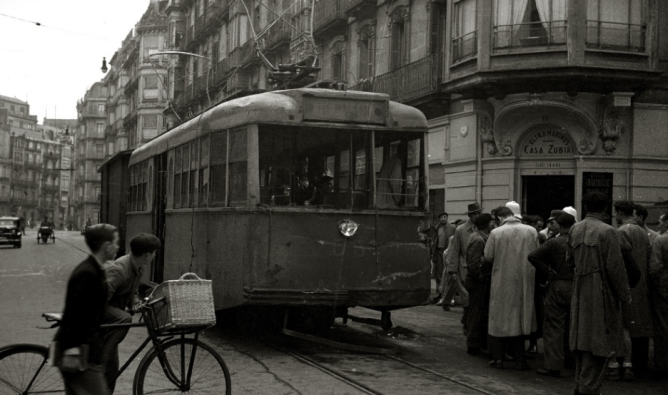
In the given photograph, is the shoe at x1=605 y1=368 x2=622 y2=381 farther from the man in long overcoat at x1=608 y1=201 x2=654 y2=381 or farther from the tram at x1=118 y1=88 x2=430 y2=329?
the tram at x1=118 y1=88 x2=430 y2=329

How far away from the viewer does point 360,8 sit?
87.8 feet

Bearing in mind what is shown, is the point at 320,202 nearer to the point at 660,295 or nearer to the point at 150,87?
the point at 660,295

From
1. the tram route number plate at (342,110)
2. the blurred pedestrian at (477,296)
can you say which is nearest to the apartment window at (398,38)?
the tram route number plate at (342,110)

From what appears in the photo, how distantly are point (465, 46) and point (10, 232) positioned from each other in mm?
29765

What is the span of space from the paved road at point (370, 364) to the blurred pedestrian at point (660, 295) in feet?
1.18

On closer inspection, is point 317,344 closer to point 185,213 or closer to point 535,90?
point 185,213

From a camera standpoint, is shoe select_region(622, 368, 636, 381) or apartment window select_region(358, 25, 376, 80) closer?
shoe select_region(622, 368, 636, 381)

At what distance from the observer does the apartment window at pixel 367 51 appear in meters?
26.9

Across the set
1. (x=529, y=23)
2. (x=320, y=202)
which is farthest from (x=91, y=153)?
(x=320, y=202)

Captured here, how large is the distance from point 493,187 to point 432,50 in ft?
15.3

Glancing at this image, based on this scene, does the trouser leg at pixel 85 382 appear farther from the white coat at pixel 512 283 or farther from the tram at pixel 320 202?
the white coat at pixel 512 283

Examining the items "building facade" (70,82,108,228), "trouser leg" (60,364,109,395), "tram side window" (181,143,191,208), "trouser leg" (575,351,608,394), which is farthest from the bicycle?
"building facade" (70,82,108,228)

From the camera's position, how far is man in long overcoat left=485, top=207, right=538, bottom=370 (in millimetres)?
8984

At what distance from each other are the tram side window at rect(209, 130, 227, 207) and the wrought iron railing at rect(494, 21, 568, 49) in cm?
1042
